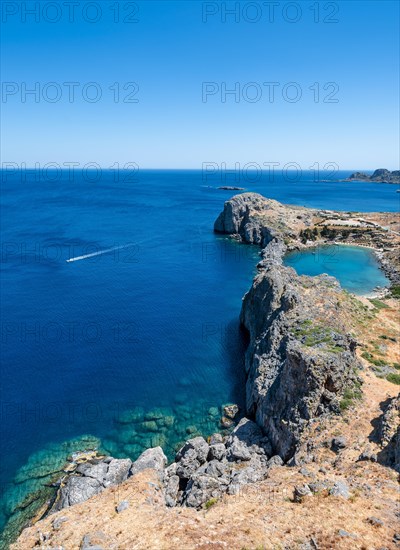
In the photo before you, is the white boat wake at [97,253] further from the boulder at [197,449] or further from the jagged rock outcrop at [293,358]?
the boulder at [197,449]

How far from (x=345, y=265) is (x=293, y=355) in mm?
71964

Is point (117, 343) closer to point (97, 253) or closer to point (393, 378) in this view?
point (393, 378)

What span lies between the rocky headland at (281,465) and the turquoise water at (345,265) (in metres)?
28.4

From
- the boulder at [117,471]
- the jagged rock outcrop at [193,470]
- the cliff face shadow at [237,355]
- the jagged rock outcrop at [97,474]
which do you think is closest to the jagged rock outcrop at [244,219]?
the cliff face shadow at [237,355]

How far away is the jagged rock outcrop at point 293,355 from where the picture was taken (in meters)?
32.3

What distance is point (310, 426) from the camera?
102 feet

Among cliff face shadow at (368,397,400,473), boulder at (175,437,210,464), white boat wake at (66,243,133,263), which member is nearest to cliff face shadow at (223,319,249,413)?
boulder at (175,437,210,464)

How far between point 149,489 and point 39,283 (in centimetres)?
6616

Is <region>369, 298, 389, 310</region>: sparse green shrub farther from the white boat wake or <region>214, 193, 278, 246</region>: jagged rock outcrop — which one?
the white boat wake

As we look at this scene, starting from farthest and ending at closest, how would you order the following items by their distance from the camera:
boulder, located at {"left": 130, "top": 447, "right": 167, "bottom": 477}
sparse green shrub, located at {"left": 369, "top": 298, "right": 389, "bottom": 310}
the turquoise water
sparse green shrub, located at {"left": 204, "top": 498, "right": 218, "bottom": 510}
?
1. the turquoise water
2. sparse green shrub, located at {"left": 369, "top": 298, "right": 389, "bottom": 310}
3. boulder, located at {"left": 130, "top": 447, "right": 167, "bottom": 477}
4. sparse green shrub, located at {"left": 204, "top": 498, "right": 218, "bottom": 510}

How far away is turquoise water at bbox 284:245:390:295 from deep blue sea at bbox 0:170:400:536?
14934 mm

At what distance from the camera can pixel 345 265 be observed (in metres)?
97.9

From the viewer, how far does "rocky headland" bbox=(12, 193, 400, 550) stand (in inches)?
804

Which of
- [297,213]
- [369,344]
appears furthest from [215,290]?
[297,213]
